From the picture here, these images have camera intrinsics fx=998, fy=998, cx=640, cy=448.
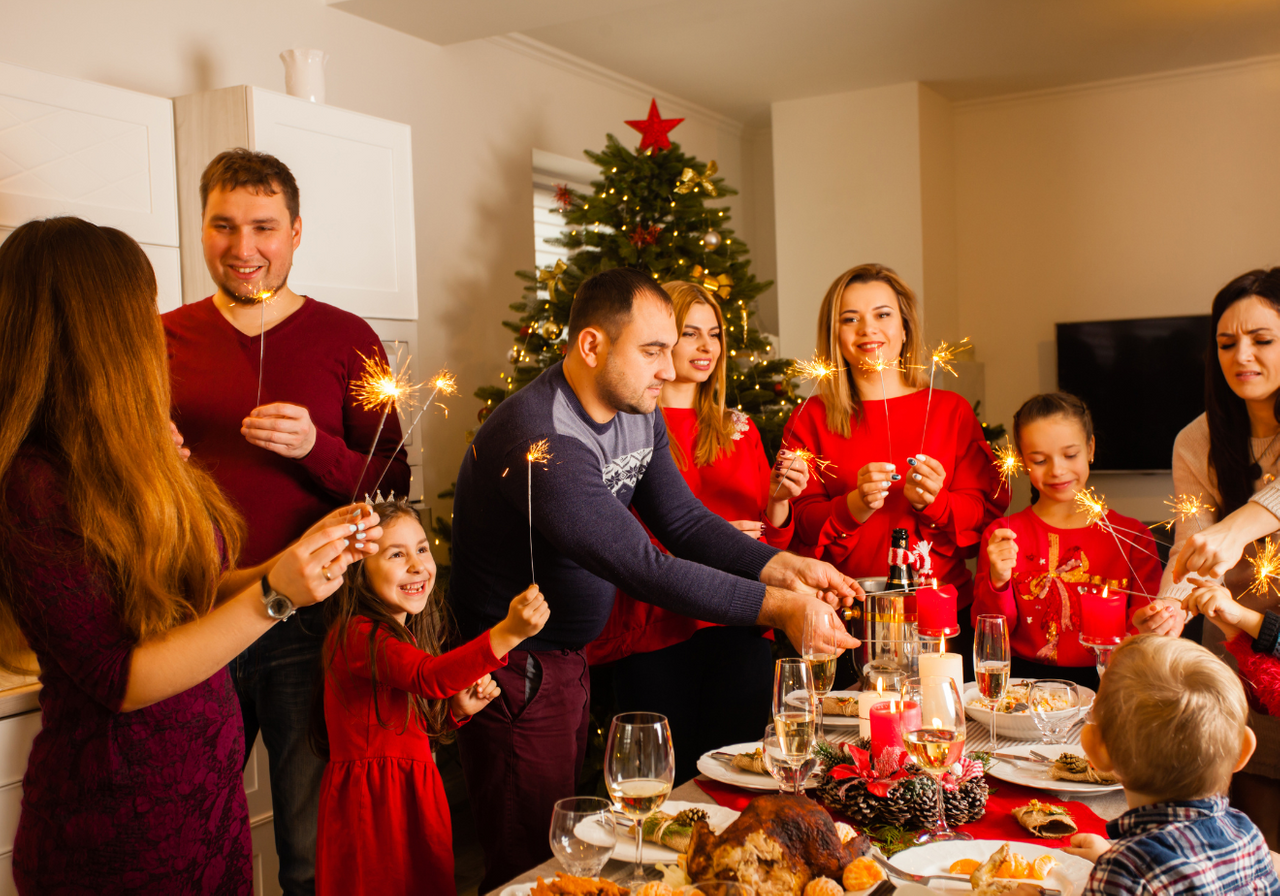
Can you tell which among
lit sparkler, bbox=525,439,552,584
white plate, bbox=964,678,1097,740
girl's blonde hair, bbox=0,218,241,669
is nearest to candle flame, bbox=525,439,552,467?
lit sparkler, bbox=525,439,552,584

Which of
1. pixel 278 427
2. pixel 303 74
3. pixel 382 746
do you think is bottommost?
pixel 382 746

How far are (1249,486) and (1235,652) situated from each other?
0.45 meters

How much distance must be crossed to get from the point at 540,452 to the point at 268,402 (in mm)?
708

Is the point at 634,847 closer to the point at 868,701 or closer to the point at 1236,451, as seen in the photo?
the point at 868,701

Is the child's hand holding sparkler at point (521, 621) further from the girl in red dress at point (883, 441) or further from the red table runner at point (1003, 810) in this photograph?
the girl in red dress at point (883, 441)

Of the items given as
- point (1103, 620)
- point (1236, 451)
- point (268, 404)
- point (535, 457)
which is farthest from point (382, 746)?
point (1236, 451)

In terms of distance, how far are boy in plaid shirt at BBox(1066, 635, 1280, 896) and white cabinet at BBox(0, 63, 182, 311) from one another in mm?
2620

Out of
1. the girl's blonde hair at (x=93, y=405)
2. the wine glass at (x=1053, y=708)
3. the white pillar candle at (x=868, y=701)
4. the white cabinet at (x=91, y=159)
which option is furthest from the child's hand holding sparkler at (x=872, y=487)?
the white cabinet at (x=91, y=159)

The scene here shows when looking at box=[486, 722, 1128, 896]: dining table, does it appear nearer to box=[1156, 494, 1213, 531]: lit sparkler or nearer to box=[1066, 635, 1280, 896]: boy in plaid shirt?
box=[1066, 635, 1280, 896]: boy in plaid shirt

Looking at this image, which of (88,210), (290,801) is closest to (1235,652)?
(290,801)

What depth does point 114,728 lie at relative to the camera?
4.53 feet

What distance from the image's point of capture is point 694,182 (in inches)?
157

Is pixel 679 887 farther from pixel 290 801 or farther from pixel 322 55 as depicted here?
pixel 322 55

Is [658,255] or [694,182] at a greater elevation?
[694,182]
